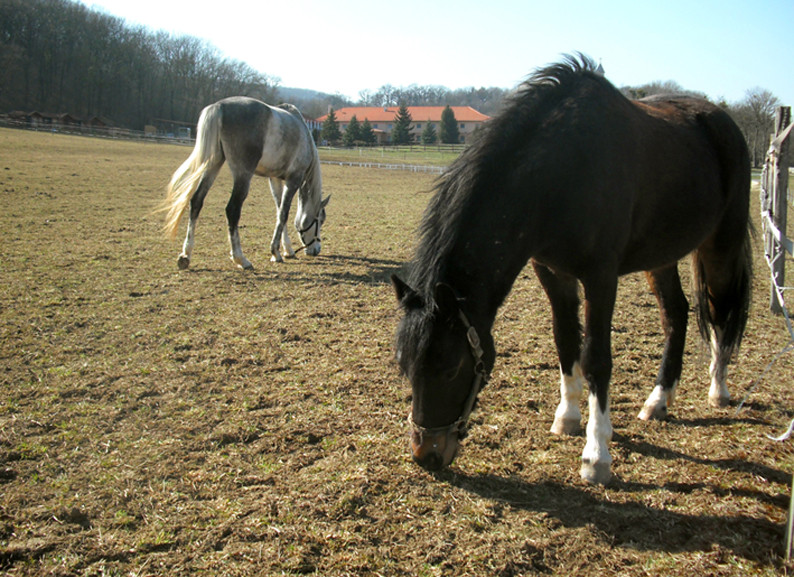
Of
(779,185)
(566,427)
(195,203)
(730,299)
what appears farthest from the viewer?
(195,203)

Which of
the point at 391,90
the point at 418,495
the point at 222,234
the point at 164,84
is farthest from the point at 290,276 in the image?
the point at 391,90

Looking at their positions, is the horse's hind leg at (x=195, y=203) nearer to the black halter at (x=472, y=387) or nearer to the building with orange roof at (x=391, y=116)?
the black halter at (x=472, y=387)

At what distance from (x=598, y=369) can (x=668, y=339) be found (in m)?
1.33

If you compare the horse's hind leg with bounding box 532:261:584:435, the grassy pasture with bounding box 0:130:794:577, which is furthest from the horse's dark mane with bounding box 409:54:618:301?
the grassy pasture with bounding box 0:130:794:577

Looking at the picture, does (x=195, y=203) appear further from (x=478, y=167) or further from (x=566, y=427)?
(x=566, y=427)

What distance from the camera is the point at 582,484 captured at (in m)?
2.93

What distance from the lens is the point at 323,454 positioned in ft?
10.4

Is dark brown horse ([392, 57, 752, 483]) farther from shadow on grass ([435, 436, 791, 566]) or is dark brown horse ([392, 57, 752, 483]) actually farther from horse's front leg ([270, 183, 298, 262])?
horse's front leg ([270, 183, 298, 262])

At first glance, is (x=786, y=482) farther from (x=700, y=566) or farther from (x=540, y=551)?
(x=540, y=551)

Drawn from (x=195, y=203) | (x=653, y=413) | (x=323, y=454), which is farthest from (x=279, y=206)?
(x=653, y=413)

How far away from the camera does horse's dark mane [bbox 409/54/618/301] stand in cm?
261

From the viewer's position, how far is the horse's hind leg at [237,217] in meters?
7.86

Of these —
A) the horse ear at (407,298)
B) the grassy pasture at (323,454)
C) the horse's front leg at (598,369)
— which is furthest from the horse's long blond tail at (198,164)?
the horse's front leg at (598,369)

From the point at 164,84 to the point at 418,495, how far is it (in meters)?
80.4
